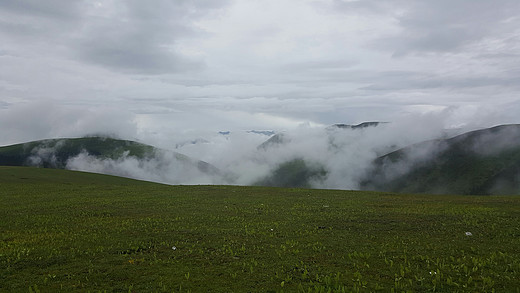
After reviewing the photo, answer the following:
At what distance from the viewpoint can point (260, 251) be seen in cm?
2077

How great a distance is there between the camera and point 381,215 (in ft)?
113

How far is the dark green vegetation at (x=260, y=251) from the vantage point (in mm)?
15516

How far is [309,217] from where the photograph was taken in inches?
1309

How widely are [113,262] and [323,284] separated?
37.8 ft

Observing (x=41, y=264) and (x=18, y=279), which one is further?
(x=41, y=264)

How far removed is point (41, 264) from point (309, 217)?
22731 millimetres

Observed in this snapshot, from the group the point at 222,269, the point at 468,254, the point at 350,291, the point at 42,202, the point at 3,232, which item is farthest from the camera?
the point at 42,202

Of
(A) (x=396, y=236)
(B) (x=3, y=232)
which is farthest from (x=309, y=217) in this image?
(B) (x=3, y=232)

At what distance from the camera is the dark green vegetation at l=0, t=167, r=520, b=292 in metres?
15.5

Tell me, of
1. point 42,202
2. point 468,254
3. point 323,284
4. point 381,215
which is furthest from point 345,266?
point 42,202

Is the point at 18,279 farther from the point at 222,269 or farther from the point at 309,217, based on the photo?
the point at 309,217

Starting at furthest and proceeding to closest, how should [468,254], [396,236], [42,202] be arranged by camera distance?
[42,202], [396,236], [468,254]

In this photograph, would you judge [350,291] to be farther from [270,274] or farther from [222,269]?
[222,269]

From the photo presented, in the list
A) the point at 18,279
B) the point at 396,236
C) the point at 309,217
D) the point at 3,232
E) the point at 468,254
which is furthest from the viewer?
the point at 309,217
